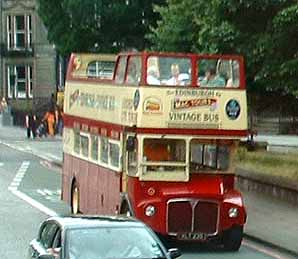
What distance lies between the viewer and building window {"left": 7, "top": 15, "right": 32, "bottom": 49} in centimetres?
9831

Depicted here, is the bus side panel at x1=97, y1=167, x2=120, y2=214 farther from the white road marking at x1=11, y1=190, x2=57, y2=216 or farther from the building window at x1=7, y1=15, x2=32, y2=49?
the building window at x1=7, y1=15, x2=32, y2=49

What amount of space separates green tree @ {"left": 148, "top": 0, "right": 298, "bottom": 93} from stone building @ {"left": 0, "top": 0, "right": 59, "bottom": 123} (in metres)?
67.2

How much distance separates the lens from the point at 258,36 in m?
29.0

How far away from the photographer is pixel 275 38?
92.9 ft

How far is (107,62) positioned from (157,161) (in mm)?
6954

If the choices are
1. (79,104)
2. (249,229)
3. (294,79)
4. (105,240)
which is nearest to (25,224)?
(79,104)

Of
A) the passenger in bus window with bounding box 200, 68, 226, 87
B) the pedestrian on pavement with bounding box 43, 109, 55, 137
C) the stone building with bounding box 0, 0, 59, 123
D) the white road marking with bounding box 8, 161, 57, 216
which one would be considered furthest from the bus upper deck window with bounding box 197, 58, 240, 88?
the stone building with bounding box 0, 0, 59, 123

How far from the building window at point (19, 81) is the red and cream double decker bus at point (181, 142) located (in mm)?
75703

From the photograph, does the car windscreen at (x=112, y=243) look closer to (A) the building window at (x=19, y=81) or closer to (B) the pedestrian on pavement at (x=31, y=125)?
(B) the pedestrian on pavement at (x=31, y=125)

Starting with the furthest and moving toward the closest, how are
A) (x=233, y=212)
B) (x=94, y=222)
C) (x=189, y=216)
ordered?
(x=233, y=212), (x=189, y=216), (x=94, y=222)

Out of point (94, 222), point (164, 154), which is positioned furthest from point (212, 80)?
Answer: point (94, 222)

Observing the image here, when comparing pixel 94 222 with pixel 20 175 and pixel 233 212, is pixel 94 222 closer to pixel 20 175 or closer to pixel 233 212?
pixel 233 212

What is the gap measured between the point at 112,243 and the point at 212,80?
836 cm

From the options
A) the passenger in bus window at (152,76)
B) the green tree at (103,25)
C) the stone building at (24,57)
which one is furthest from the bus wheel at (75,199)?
the stone building at (24,57)
